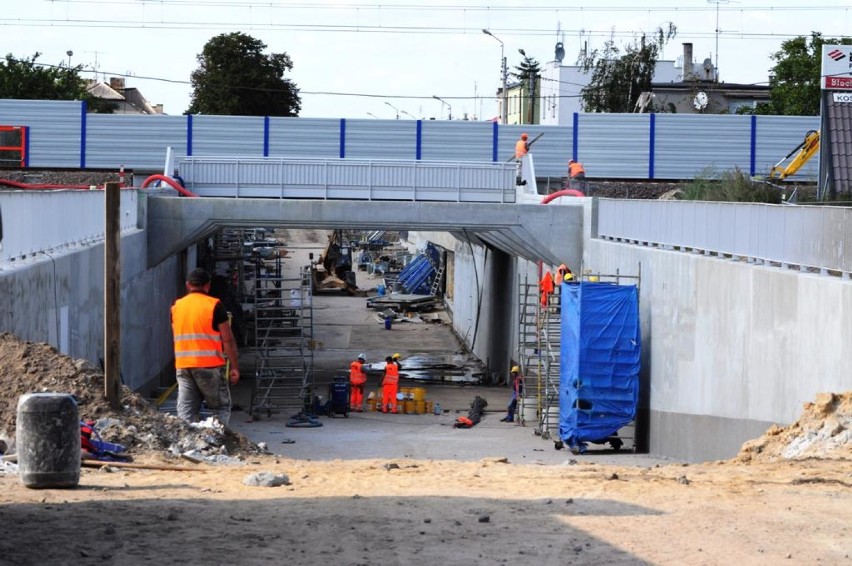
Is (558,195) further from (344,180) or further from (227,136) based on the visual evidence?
(227,136)

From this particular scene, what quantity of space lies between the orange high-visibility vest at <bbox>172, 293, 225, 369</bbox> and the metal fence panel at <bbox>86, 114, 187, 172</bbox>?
28.9m

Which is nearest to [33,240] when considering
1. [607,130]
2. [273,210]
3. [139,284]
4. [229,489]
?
[229,489]

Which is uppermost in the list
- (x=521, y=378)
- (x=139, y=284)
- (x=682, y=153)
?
(x=682, y=153)

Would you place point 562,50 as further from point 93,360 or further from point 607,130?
point 93,360

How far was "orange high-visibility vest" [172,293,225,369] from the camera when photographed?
13.3m

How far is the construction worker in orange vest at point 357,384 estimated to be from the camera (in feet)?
102

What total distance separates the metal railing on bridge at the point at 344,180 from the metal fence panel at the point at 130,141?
6547mm

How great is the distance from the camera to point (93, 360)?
21234mm

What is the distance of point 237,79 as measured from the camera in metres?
82.3

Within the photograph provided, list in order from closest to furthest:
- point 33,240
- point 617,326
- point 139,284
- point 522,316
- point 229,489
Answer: point 229,489, point 33,240, point 617,326, point 139,284, point 522,316

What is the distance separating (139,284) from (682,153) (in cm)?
2137

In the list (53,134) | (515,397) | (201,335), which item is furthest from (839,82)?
(201,335)

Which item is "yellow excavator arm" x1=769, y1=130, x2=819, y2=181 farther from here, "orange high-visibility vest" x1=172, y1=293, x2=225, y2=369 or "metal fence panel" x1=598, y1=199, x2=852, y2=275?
"orange high-visibility vest" x1=172, y1=293, x2=225, y2=369

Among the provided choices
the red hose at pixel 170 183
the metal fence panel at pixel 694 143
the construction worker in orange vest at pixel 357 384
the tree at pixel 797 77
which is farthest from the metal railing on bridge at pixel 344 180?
the tree at pixel 797 77
